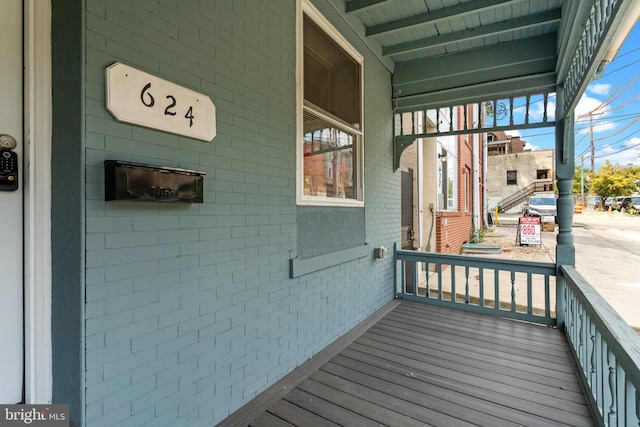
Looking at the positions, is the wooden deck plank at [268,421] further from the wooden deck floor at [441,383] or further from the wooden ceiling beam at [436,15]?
the wooden ceiling beam at [436,15]

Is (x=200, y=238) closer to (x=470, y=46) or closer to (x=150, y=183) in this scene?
(x=150, y=183)

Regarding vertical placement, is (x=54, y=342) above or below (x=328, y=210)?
below

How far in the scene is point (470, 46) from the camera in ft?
11.4

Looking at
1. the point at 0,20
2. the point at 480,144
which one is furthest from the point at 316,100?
the point at 480,144

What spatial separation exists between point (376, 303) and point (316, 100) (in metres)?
2.31

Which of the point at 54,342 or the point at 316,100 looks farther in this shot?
the point at 316,100

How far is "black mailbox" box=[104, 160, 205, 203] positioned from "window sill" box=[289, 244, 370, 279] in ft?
3.20

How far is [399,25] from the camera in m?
3.07

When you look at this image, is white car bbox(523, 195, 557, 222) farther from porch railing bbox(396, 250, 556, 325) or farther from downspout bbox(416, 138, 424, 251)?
downspout bbox(416, 138, 424, 251)

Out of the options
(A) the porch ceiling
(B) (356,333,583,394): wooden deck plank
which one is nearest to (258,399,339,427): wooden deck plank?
(B) (356,333,583,394): wooden deck plank

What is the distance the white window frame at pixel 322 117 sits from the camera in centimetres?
233

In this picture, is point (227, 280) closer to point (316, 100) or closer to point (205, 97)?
point (205, 97)

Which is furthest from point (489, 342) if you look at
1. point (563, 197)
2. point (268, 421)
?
point (268, 421)

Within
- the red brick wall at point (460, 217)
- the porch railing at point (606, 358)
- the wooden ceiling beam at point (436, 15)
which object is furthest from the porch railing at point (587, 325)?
the wooden ceiling beam at point (436, 15)
